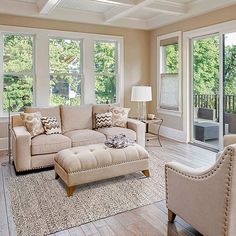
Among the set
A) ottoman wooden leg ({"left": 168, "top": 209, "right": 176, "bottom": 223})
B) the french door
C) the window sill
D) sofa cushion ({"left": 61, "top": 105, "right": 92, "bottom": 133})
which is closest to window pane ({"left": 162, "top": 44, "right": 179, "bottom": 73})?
the french door

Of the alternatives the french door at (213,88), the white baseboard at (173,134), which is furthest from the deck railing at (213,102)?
the white baseboard at (173,134)

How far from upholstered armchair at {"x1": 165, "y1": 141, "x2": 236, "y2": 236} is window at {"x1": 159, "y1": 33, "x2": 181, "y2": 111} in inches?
155

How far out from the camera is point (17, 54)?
5.37 m

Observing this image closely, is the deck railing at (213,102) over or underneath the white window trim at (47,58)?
underneath

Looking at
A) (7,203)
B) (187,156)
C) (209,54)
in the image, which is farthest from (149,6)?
(7,203)

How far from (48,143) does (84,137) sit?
62cm

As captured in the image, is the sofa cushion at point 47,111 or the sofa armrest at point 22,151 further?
the sofa cushion at point 47,111

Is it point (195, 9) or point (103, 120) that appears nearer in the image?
point (103, 120)

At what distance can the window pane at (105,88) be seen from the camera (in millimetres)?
6273

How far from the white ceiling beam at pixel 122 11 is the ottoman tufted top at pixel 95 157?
8.06ft

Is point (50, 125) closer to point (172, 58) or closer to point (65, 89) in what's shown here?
point (65, 89)

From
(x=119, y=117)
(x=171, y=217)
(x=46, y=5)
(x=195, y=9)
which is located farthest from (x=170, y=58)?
(x=171, y=217)

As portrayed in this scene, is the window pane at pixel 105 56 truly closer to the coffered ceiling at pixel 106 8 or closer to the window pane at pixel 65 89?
the coffered ceiling at pixel 106 8

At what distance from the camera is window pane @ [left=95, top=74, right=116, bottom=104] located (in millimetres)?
6273
